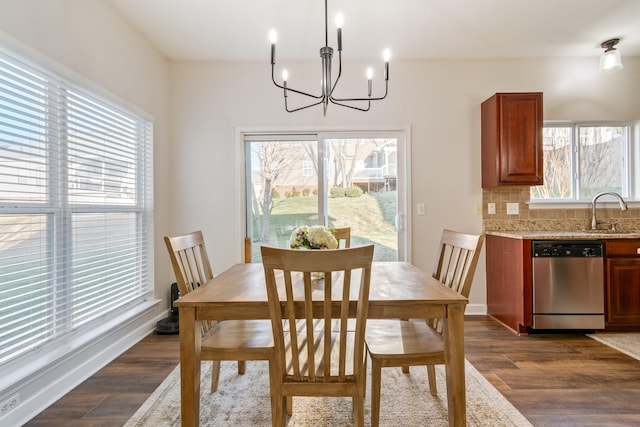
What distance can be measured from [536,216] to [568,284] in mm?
823

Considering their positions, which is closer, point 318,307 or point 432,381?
point 318,307

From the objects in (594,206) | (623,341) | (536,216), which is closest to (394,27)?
(536,216)

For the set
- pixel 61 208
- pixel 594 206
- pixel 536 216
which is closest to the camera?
pixel 61 208

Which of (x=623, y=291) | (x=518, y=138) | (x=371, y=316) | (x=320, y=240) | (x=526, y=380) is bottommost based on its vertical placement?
(x=526, y=380)

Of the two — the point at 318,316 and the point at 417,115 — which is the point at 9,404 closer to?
the point at 318,316

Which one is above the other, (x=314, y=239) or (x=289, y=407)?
(x=314, y=239)

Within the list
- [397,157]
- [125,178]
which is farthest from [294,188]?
[125,178]

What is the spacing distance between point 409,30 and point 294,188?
71.3 inches

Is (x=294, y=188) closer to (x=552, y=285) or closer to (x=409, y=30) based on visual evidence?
(x=409, y=30)

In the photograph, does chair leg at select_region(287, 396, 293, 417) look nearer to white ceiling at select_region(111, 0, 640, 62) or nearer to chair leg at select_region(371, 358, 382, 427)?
chair leg at select_region(371, 358, 382, 427)

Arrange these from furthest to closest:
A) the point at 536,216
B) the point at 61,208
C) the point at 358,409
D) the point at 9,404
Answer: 1. the point at 536,216
2. the point at 61,208
3. the point at 9,404
4. the point at 358,409

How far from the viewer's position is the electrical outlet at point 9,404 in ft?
5.34

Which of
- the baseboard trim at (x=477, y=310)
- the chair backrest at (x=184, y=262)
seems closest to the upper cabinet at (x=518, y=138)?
the baseboard trim at (x=477, y=310)

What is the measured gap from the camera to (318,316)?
4.59 ft
